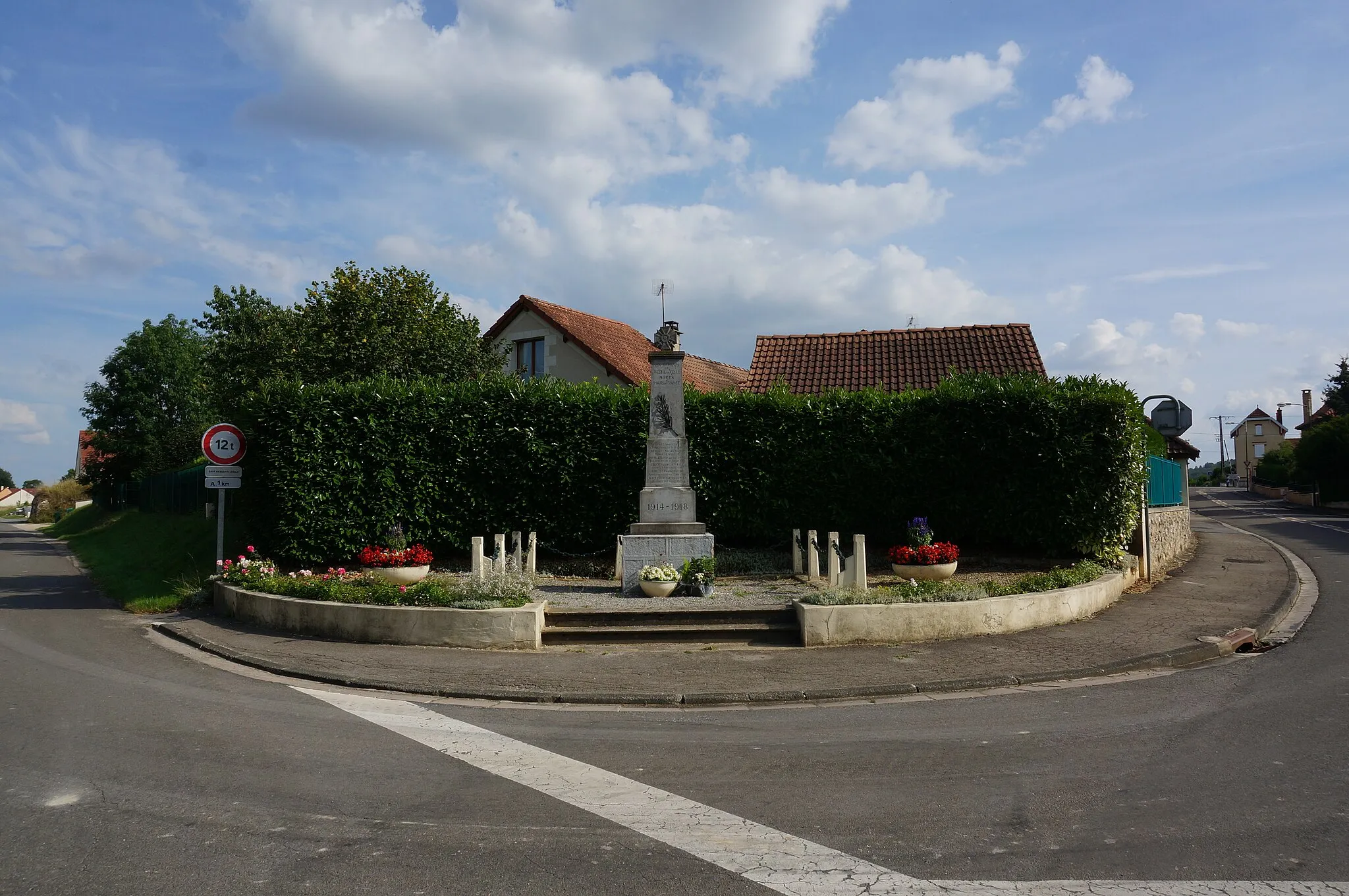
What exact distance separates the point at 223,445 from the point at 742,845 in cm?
1283

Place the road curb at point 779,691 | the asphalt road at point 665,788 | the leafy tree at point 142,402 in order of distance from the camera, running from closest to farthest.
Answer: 1. the asphalt road at point 665,788
2. the road curb at point 779,691
3. the leafy tree at point 142,402

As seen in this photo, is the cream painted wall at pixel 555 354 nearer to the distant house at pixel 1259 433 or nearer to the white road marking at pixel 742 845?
the white road marking at pixel 742 845

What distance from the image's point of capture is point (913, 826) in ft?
15.1

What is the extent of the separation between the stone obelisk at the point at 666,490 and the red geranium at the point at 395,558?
326 centimetres

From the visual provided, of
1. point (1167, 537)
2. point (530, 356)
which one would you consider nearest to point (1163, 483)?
point (1167, 537)

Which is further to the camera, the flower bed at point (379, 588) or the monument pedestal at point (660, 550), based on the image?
the monument pedestal at point (660, 550)

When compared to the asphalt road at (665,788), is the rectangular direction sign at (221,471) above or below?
above

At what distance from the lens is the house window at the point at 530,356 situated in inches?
1131

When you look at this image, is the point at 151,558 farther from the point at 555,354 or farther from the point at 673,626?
the point at 673,626

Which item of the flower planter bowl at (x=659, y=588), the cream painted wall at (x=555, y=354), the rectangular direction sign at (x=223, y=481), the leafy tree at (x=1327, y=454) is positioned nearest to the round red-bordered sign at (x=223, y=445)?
the rectangular direction sign at (x=223, y=481)

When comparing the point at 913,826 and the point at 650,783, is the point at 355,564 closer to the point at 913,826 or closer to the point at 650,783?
the point at 650,783

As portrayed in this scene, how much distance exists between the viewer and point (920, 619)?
10.1 meters

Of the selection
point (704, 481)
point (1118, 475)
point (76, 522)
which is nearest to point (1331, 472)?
point (1118, 475)

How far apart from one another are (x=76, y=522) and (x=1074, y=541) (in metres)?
50.7
